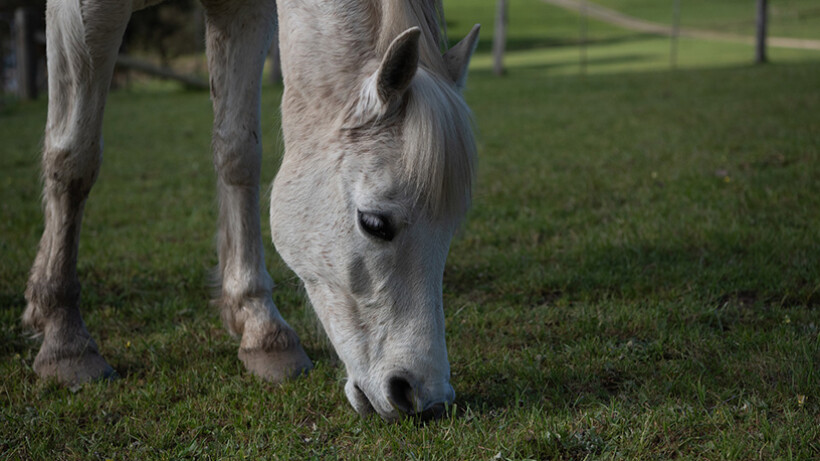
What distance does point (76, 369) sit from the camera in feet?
9.59

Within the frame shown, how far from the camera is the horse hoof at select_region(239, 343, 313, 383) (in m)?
2.89

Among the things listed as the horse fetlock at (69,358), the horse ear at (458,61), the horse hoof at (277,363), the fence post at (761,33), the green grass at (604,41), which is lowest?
the green grass at (604,41)

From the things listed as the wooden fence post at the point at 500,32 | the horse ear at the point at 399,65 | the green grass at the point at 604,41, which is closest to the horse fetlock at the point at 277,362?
the horse ear at the point at 399,65

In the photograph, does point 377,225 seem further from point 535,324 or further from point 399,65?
A: point 535,324

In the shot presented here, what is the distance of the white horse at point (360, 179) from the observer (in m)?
2.18

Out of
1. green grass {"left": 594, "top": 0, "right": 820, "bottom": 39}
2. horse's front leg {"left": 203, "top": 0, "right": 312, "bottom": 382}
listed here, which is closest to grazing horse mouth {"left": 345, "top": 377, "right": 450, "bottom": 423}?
horse's front leg {"left": 203, "top": 0, "right": 312, "bottom": 382}

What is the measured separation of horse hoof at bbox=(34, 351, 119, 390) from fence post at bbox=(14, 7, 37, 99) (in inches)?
531

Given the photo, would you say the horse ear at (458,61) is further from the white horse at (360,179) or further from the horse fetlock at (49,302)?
the horse fetlock at (49,302)

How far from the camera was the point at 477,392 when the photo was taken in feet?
8.75

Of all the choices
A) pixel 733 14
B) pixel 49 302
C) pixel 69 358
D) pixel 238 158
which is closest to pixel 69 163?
pixel 49 302

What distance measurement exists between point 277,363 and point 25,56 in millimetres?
14099

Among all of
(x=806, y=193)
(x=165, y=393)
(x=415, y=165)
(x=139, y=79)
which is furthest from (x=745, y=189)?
(x=139, y=79)

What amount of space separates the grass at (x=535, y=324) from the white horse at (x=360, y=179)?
0.62 ft

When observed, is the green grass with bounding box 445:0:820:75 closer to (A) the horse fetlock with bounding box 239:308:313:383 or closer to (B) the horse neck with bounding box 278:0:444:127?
(A) the horse fetlock with bounding box 239:308:313:383
